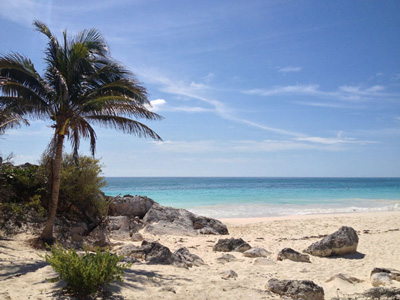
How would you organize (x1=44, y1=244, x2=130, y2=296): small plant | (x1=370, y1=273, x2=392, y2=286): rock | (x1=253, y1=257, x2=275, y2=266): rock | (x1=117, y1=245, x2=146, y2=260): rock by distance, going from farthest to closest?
(x1=253, y1=257, x2=275, y2=266): rock → (x1=117, y1=245, x2=146, y2=260): rock → (x1=370, y1=273, x2=392, y2=286): rock → (x1=44, y1=244, x2=130, y2=296): small plant

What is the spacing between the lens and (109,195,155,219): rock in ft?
50.9

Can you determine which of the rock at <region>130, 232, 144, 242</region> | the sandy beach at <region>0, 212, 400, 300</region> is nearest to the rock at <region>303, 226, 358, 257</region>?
the sandy beach at <region>0, 212, 400, 300</region>

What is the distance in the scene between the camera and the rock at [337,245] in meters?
10.1

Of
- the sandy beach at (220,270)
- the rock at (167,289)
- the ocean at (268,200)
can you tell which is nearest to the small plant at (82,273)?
the sandy beach at (220,270)

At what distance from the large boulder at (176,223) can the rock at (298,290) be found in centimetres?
811

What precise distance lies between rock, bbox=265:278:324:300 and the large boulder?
26.6 feet

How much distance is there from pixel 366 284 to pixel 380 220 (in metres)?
12.2

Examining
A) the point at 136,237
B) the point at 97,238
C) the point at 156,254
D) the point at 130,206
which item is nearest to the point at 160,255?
the point at 156,254

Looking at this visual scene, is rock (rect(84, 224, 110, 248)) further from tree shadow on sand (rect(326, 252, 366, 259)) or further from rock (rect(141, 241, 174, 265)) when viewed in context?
tree shadow on sand (rect(326, 252, 366, 259))

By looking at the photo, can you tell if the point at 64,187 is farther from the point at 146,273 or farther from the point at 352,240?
the point at 352,240

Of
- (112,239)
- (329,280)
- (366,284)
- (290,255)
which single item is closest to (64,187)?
(112,239)

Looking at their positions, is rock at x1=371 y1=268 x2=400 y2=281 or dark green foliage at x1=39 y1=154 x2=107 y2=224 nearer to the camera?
rock at x1=371 y1=268 x2=400 y2=281

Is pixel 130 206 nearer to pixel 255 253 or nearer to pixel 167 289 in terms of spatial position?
pixel 255 253

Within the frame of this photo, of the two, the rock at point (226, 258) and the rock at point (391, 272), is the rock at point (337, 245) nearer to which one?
the rock at point (391, 272)
